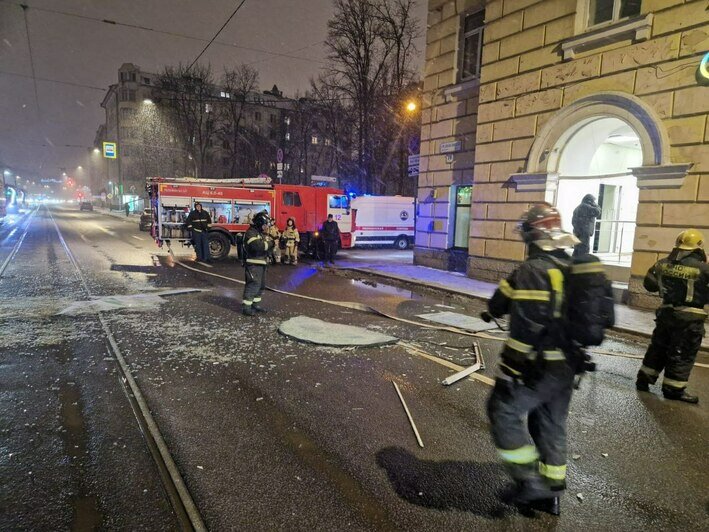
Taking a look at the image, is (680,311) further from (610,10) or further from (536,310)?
(610,10)

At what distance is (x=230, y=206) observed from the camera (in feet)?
54.3

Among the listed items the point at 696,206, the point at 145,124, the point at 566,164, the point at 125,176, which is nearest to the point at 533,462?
the point at 696,206

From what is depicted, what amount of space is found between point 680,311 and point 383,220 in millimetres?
18233

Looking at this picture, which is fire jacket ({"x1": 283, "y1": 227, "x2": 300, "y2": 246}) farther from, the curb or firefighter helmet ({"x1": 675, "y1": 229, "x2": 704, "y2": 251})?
firefighter helmet ({"x1": 675, "y1": 229, "x2": 704, "y2": 251})

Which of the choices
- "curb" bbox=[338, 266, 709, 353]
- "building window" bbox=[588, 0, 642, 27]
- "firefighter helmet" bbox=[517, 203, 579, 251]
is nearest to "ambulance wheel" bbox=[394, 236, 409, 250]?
→ "curb" bbox=[338, 266, 709, 353]

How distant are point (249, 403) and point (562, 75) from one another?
10.1 meters

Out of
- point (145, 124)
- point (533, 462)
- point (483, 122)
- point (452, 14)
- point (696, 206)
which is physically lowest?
point (533, 462)

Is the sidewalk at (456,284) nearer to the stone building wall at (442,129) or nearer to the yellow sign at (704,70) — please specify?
the stone building wall at (442,129)

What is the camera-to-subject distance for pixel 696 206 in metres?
8.05

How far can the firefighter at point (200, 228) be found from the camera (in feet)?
49.8

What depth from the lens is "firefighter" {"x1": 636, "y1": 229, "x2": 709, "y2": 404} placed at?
173 inches

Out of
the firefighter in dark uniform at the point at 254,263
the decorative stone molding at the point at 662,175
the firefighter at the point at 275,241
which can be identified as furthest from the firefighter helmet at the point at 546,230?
the firefighter at the point at 275,241

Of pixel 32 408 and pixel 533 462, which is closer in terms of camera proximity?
pixel 533 462

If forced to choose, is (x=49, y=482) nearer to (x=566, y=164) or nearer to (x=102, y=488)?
(x=102, y=488)
